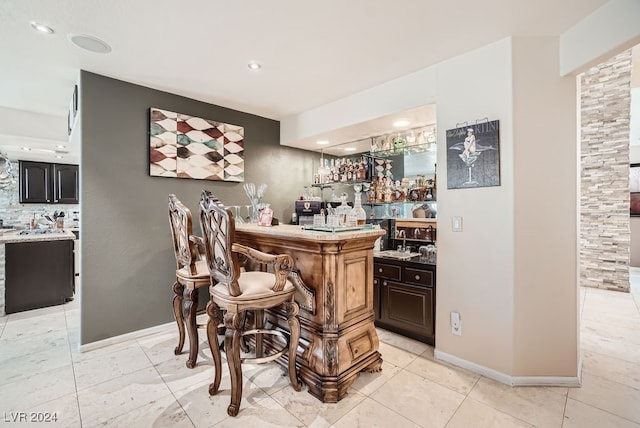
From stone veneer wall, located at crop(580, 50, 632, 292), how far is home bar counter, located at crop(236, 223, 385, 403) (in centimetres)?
487

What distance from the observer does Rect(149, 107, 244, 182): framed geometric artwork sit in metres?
3.19

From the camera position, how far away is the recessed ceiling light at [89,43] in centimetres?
221

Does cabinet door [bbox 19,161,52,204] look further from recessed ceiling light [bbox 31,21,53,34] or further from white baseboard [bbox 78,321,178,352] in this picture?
recessed ceiling light [bbox 31,21,53,34]

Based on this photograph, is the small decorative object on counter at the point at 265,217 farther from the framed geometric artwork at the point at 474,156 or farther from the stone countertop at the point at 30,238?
the stone countertop at the point at 30,238

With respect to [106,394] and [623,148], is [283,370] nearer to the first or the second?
[106,394]

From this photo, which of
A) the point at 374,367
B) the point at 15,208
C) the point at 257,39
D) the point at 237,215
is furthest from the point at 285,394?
the point at 15,208

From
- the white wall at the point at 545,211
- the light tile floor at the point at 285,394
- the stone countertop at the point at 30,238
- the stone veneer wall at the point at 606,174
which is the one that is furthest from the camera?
the stone veneer wall at the point at 606,174

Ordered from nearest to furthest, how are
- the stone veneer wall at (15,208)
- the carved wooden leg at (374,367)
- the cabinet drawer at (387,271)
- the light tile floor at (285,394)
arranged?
the light tile floor at (285,394)
the carved wooden leg at (374,367)
the cabinet drawer at (387,271)
the stone veneer wall at (15,208)

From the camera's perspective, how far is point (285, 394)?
2.10m

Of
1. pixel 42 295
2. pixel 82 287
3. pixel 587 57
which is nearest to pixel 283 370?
pixel 82 287

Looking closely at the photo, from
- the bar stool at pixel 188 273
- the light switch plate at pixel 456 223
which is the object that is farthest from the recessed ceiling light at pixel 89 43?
the light switch plate at pixel 456 223

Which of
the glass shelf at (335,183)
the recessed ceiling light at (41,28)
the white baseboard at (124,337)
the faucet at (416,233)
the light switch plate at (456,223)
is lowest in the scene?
the white baseboard at (124,337)

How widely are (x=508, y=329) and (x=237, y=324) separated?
203cm

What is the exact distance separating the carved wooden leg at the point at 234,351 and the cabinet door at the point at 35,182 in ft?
20.7
